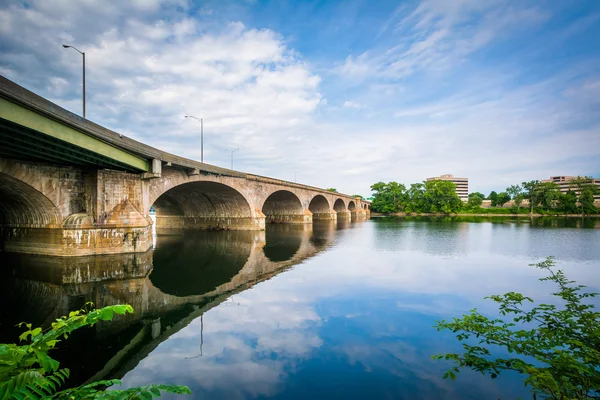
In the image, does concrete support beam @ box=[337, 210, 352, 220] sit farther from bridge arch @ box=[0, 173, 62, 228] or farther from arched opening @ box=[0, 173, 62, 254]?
bridge arch @ box=[0, 173, 62, 228]

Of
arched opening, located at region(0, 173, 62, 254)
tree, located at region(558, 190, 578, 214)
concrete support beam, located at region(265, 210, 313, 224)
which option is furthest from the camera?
tree, located at region(558, 190, 578, 214)

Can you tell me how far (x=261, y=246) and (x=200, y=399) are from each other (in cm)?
2365

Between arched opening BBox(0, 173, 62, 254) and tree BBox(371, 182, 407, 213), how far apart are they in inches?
4408

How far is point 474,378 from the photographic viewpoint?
691 centimetres

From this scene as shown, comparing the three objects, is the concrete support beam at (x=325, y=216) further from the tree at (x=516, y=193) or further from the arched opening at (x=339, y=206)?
the tree at (x=516, y=193)

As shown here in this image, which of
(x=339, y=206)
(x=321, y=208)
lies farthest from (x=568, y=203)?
(x=321, y=208)

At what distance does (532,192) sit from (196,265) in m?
125

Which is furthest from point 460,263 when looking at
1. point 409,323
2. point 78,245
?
point 78,245

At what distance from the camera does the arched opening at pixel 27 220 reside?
756 inches

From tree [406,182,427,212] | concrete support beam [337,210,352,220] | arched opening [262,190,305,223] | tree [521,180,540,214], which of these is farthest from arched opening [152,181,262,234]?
tree [521,180,540,214]

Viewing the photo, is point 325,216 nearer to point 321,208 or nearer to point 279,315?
point 321,208

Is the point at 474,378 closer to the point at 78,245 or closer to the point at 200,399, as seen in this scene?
the point at 200,399

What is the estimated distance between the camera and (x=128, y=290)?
14.5m

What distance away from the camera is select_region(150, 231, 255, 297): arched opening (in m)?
15.4
